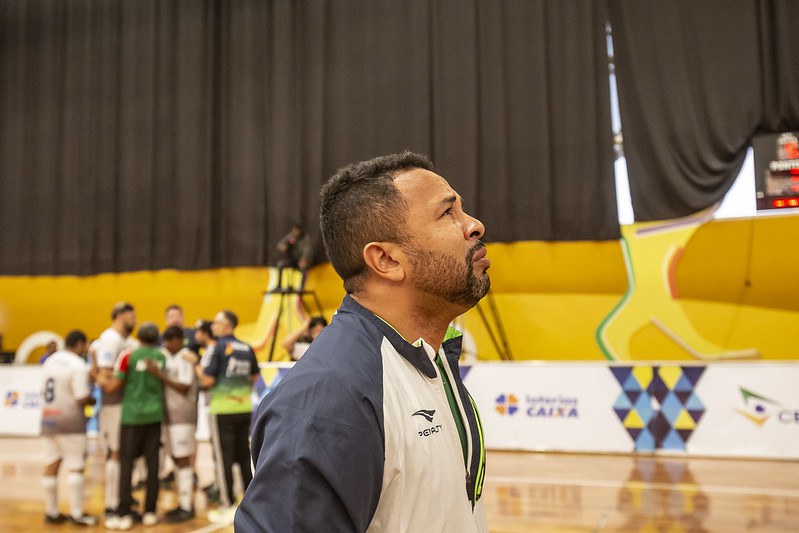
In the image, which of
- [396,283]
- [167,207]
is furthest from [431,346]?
[167,207]

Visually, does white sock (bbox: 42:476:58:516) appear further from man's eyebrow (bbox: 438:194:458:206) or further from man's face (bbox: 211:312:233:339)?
man's eyebrow (bbox: 438:194:458:206)

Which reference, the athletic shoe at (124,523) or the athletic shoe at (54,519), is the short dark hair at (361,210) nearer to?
the athletic shoe at (124,523)

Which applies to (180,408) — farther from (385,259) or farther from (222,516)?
(385,259)

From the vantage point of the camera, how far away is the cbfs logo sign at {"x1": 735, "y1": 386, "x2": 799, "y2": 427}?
8109 millimetres

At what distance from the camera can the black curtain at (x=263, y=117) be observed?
11.2 m

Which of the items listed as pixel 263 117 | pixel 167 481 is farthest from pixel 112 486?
pixel 263 117

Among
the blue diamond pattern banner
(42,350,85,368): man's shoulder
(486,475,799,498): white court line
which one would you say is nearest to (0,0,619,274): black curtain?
the blue diamond pattern banner

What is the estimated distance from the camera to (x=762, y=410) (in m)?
8.23

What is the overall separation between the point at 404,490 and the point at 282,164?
465 inches

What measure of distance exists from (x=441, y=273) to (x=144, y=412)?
5072 millimetres

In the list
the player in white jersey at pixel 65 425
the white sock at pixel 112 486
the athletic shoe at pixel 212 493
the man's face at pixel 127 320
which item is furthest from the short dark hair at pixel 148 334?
the athletic shoe at pixel 212 493

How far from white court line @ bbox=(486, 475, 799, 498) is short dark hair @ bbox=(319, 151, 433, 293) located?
20.0 feet

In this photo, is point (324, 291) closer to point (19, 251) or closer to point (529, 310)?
point (529, 310)

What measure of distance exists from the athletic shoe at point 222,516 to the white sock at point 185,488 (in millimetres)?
217
